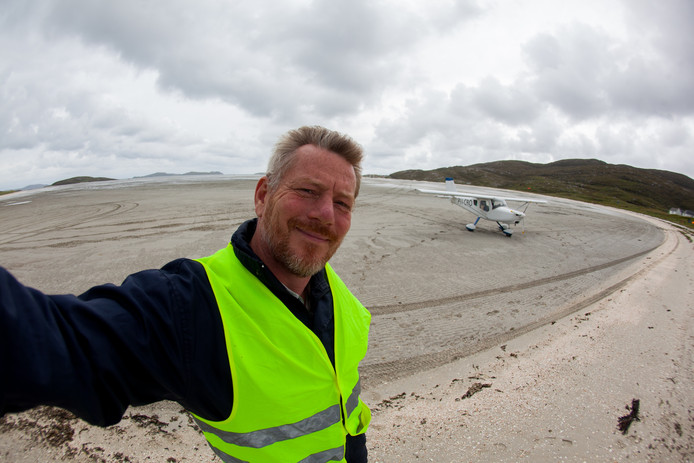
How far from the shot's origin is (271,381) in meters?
1.37

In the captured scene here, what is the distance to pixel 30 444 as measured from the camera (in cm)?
287

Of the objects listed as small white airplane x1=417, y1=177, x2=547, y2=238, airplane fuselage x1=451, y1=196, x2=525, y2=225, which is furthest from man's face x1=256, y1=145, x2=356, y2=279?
airplane fuselage x1=451, y1=196, x2=525, y2=225

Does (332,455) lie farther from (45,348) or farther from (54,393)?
(45,348)

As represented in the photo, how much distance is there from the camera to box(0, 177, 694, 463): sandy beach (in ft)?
10.1

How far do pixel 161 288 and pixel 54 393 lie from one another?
0.46m

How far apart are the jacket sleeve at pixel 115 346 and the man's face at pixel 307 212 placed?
1.38 feet

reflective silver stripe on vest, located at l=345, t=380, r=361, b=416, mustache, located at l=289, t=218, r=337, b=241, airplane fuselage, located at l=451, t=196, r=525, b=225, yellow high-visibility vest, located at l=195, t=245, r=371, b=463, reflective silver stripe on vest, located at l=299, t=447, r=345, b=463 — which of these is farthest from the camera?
airplane fuselage, located at l=451, t=196, r=525, b=225

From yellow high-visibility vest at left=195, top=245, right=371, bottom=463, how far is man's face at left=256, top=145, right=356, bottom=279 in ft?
0.72

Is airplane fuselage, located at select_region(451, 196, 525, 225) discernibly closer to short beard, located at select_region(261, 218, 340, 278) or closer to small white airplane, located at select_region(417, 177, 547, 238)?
small white airplane, located at select_region(417, 177, 547, 238)

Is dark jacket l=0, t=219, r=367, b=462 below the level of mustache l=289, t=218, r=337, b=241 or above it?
below

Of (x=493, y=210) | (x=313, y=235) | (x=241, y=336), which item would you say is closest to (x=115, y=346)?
(x=241, y=336)

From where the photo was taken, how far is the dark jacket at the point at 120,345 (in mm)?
833

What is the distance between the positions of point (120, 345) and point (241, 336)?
17.2 inches

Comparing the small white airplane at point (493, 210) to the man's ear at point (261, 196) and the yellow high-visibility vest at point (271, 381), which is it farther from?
the yellow high-visibility vest at point (271, 381)
